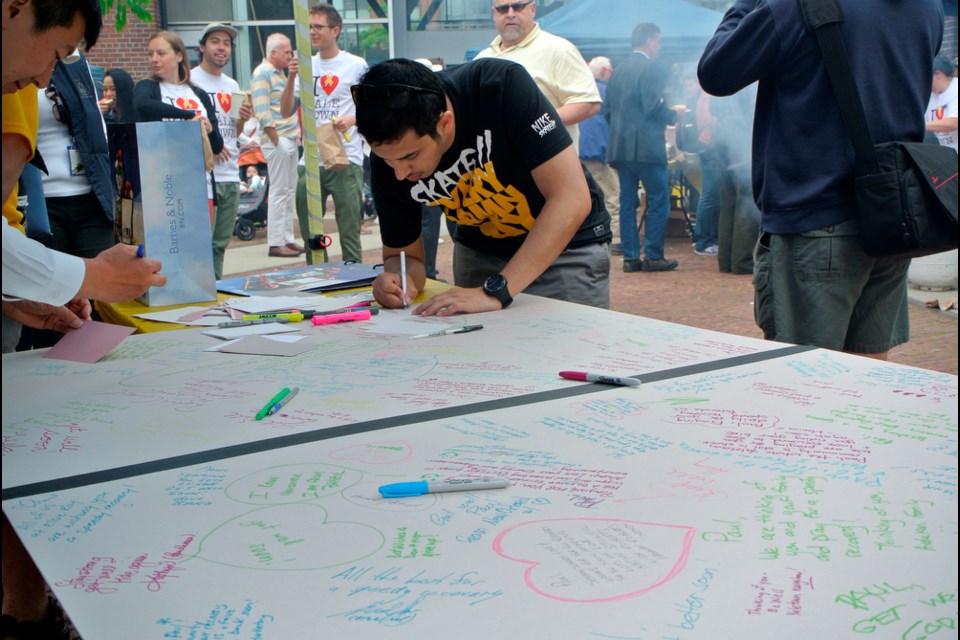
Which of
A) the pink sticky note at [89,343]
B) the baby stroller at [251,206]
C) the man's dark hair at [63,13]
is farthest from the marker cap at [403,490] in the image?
the baby stroller at [251,206]

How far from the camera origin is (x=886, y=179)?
93.4 inches

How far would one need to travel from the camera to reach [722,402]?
5.27ft

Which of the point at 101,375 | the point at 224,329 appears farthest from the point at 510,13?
the point at 101,375

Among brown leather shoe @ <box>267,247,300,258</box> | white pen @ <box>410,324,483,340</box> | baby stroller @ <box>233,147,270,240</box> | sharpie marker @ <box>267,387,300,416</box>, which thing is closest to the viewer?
sharpie marker @ <box>267,387,300,416</box>

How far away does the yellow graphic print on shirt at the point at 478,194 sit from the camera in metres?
2.65

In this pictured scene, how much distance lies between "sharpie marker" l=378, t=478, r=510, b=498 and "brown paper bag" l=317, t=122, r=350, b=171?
511 centimetres

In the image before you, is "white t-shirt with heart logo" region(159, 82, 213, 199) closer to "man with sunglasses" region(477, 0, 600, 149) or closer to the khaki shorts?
"man with sunglasses" region(477, 0, 600, 149)

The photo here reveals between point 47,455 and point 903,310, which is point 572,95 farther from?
point 47,455

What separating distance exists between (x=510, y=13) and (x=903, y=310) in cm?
315

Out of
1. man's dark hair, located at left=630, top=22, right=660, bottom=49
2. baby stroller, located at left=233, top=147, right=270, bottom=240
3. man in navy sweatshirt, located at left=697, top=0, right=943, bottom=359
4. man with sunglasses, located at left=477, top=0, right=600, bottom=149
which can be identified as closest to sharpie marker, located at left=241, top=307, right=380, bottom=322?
man in navy sweatshirt, located at left=697, top=0, right=943, bottom=359

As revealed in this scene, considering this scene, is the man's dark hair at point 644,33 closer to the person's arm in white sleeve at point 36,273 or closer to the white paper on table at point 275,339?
the white paper on table at point 275,339

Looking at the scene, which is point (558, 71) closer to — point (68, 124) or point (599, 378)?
point (68, 124)

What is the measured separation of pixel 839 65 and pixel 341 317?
1.44 m

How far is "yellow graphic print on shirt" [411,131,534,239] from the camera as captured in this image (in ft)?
8.70
